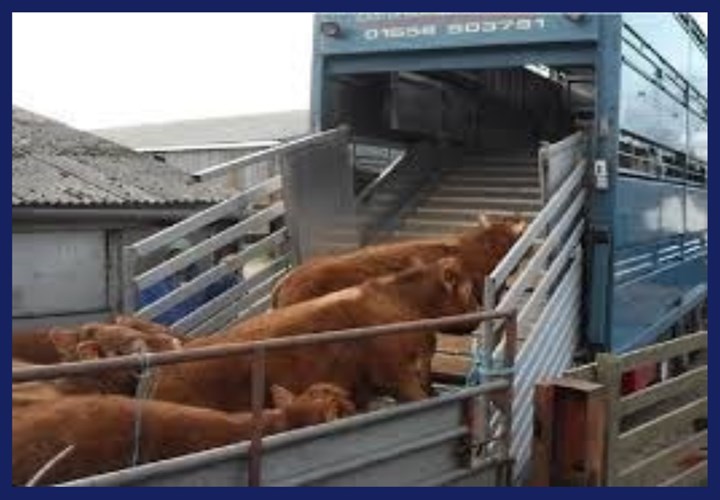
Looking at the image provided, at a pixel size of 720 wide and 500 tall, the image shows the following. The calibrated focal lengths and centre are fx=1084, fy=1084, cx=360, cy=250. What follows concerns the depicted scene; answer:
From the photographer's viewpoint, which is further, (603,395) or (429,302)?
(429,302)

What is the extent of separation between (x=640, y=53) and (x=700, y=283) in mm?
5247

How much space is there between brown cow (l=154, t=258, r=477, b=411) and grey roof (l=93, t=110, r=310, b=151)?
22.4 meters

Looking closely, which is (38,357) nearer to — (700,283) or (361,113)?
(361,113)

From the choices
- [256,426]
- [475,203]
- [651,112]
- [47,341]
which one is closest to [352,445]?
[256,426]

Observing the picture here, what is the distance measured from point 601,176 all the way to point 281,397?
13.8ft

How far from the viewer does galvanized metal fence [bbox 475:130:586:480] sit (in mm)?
5906

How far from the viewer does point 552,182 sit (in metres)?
7.57

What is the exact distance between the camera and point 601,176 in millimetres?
8180

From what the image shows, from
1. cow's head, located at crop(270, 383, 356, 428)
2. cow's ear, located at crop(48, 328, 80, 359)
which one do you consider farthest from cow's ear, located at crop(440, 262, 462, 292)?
cow's ear, located at crop(48, 328, 80, 359)

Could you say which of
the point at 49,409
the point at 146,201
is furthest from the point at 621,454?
the point at 146,201

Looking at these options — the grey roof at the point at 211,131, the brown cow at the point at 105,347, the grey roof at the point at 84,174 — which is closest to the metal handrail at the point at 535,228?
the brown cow at the point at 105,347

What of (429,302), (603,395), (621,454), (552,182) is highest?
(552,182)

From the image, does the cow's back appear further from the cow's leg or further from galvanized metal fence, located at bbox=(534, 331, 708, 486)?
galvanized metal fence, located at bbox=(534, 331, 708, 486)

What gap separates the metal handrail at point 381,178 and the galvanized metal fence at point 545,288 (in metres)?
2.20
